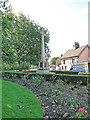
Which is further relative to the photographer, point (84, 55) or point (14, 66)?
point (84, 55)

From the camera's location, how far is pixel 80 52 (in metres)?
36.6

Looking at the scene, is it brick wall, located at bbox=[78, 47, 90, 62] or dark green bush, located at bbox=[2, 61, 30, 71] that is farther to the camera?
brick wall, located at bbox=[78, 47, 90, 62]

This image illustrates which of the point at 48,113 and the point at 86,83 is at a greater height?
the point at 86,83

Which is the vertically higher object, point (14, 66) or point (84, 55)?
point (84, 55)

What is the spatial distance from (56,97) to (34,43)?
1750 centimetres

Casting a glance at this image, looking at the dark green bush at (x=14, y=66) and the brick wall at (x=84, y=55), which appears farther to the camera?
the brick wall at (x=84, y=55)

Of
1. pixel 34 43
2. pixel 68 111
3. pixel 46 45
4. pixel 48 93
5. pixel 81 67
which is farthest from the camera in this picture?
pixel 81 67

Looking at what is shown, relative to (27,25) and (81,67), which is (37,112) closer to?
(27,25)

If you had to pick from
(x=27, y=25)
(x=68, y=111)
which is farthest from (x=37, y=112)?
(x=27, y=25)

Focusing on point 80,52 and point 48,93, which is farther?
point 80,52

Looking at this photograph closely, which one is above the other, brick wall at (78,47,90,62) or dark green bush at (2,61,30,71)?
brick wall at (78,47,90,62)

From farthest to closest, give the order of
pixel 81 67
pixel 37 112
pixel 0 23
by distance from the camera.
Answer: pixel 81 67 < pixel 0 23 < pixel 37 112

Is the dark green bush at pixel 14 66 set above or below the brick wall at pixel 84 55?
below

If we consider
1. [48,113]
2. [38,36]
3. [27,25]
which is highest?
[27,25]
